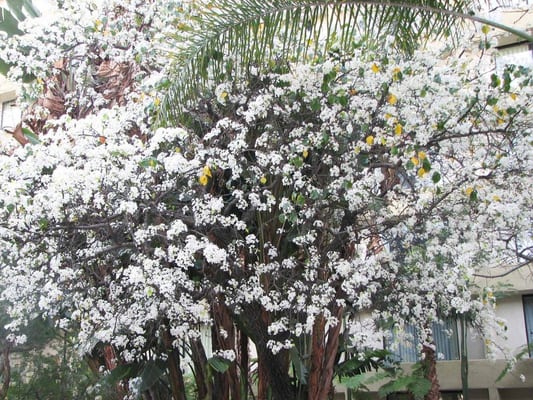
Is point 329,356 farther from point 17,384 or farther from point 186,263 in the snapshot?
point 17,384

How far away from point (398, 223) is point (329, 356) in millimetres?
2243

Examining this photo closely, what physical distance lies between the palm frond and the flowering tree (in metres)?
0.33

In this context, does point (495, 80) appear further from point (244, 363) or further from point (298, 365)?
point (244, 363)

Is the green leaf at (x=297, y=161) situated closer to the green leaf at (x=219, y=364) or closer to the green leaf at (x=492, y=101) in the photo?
the green leaf at (x=492, y=101)

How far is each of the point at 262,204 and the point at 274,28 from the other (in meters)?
2.18

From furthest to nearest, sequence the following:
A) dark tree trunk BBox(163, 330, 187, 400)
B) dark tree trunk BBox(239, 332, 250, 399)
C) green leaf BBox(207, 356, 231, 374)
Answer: dark tree trunk BBox(239, 332, 250, 399) < dark tree trunk BBox(163, 330, 187, 400) < green leaf BBox(207, 356, 231, 374)

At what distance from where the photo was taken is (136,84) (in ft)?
34.1

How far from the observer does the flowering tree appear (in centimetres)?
835

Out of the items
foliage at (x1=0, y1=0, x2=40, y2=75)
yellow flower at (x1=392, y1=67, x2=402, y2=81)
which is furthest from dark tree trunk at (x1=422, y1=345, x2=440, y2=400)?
foliage at (x1=0, y1=0, x2=40, y2=75)

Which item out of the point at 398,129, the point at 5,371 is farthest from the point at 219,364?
the point at 5,371

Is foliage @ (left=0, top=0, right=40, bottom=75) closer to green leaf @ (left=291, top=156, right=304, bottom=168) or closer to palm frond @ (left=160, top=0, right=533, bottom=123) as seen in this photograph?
palm frond @ (left=160, top=0, right=533, bottom=123)

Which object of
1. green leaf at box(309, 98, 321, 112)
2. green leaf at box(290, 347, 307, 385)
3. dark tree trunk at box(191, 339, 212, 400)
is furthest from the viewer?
dark tree trunk at box(191, 339, 212, 400)

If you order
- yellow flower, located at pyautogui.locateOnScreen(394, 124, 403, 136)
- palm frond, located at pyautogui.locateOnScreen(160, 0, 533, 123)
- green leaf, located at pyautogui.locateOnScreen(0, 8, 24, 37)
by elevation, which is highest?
green leaf, located at pyautogui.locateOnScreen(0, 8, 24, 37)

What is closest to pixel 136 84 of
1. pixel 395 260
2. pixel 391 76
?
pixel 391 76
